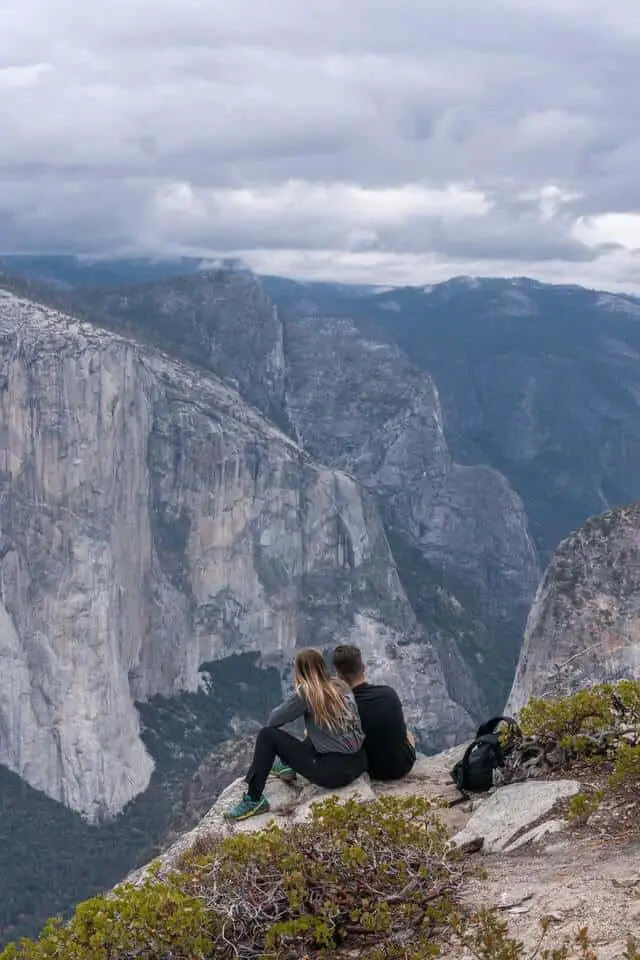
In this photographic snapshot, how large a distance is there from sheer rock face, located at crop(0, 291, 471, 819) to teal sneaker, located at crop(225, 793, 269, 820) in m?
106

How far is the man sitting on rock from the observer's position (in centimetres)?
1179

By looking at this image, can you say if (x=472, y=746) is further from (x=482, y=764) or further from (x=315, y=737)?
(x=315, y=737)

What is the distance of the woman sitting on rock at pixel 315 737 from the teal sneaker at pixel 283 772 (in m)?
0.54

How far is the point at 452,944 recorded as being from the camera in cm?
703

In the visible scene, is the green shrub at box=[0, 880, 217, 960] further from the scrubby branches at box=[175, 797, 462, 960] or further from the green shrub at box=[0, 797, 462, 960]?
the scrubby branches at box=[175, 797, 462, 960]

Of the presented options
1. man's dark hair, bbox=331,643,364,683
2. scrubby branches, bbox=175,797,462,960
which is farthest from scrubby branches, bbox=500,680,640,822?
scrubby branches, bbox=175,797,462,960

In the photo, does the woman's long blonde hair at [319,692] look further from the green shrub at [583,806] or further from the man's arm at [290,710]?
the green shrub at [583,806]

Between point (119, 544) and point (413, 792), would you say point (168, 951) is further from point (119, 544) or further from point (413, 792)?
point (119, 544)

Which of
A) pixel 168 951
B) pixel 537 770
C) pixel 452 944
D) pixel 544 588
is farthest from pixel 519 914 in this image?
pixel 544 588

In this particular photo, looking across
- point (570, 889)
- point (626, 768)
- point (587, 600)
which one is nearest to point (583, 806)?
point (626, 768)

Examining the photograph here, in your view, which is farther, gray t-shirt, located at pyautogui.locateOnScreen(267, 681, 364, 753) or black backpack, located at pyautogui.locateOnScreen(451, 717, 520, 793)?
gray t-shirt, located at pyautogui.locateOnScreen(267, 681, 364, 753)

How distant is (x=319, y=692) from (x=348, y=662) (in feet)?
3.19

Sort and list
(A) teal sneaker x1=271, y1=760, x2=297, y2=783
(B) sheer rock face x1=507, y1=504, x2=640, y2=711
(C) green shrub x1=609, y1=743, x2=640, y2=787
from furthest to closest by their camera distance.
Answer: (B) sheer rock face x1=507, y1=504, x2=640, y2=711 < (A) teal sneaker x1=271, y1=760, x2=297, y2=783 < (C) green shrub x1=609, y1=743, x2=640, y2=787

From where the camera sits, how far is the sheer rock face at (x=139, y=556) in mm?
119812
